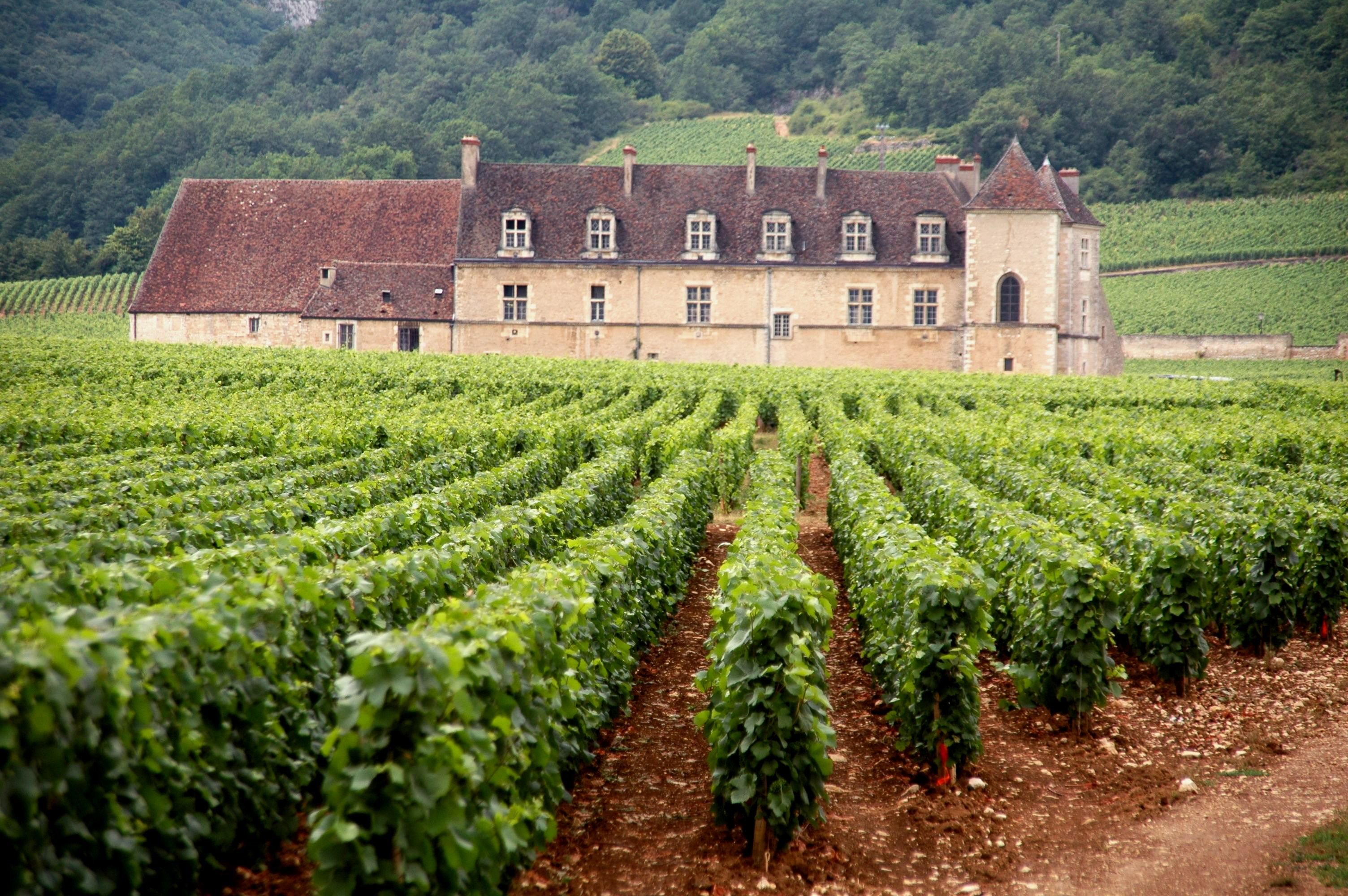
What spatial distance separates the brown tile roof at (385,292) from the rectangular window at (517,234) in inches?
103

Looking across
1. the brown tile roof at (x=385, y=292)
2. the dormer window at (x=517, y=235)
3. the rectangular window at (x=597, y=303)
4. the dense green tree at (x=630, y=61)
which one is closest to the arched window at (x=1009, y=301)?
the rectangular window at (x=597, y=303)

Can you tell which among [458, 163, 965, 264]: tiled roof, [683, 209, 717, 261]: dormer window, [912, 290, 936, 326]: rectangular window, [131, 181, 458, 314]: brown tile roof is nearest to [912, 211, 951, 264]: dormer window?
[458, 163, 965, 264]: tiled roof

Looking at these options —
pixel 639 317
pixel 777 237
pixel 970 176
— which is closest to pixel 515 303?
pixel 639 317

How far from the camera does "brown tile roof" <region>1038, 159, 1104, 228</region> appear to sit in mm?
41062

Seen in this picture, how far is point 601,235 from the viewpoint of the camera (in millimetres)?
41719

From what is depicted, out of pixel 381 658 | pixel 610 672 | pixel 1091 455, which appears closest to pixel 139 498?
pixel 610 672

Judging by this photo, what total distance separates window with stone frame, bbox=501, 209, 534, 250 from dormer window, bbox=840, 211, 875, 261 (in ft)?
39.4

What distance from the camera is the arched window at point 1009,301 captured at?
3981 centimetres

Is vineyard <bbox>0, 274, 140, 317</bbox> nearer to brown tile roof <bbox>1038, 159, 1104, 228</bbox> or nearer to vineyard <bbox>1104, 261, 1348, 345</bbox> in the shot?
brown tile roof <bbox>1038, 159, 1104, 228</bbox>

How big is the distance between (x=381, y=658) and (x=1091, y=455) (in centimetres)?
1516

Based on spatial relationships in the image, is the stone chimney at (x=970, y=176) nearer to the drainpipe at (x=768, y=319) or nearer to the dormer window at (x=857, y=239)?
the dormer window at (x=857, y=239)

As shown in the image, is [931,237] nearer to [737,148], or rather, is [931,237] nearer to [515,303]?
[515,303]

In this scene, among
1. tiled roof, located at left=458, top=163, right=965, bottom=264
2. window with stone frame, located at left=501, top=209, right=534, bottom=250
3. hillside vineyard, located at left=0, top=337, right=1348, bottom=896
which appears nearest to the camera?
hillside vineyard, located at left=0, top=337, right=1348, bottom=896

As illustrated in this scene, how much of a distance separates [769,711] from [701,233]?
3670cm
